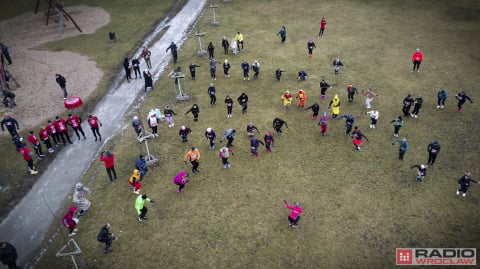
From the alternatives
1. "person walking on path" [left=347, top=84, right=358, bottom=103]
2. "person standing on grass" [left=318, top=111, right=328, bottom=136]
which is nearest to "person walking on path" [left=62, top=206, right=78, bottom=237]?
"person standing on grass" [left=318, top=111, right=328, bottom=136]

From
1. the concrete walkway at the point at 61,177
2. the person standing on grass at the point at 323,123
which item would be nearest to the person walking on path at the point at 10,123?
the concrete walkway at the point at 61,177

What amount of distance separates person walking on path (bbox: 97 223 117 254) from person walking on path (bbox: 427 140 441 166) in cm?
1612

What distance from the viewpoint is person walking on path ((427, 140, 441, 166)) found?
1834 centimetres

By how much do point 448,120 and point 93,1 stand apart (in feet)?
139

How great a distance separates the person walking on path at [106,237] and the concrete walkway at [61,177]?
3416mm

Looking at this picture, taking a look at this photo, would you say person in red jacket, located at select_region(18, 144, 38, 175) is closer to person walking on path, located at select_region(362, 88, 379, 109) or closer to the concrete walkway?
the concrete walkway

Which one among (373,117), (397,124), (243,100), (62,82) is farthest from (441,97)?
(62,82)

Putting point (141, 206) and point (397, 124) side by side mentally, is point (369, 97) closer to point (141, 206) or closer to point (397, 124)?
point (397, 124)

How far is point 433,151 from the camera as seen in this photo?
18.5 meters

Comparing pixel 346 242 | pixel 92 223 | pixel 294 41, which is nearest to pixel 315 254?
pixel 346 242

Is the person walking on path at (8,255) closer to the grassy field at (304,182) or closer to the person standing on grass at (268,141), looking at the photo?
the grassy field at (304,182)

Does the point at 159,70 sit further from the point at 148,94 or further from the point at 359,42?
the point at 359,42

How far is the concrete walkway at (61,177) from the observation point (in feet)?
54.3

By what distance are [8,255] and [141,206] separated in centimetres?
537
